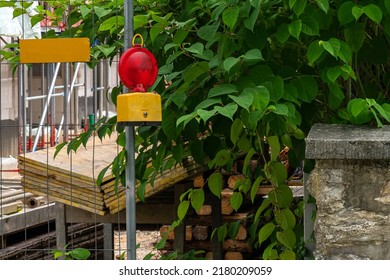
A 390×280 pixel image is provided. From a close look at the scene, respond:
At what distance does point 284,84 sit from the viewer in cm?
608

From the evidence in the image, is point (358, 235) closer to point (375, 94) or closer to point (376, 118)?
point (376, 118)

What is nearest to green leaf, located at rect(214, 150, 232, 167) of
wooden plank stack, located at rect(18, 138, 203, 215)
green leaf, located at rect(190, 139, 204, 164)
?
green leaf, located at rect(190, 139, 204, 164)

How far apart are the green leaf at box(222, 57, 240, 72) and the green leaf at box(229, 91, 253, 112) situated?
13cm

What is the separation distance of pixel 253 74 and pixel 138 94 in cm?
54

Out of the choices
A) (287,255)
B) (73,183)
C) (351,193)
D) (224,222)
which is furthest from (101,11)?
(224,222)

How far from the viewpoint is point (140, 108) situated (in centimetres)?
592

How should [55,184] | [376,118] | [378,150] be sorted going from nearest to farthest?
[378,150], [376,118], [55,184]

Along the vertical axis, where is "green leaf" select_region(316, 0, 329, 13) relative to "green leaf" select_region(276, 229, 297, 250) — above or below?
above

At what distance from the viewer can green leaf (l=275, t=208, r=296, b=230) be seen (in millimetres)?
6617

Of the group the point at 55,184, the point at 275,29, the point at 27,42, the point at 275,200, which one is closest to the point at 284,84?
the point at 275,29

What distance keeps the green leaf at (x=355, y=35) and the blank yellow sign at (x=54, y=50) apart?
132 centimetres

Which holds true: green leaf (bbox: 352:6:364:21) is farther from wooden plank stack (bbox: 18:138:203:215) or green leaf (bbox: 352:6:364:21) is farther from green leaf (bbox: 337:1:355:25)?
wooden plank stack (bbox: 18:138:203:215)

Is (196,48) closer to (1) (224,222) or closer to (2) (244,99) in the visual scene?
(2) (244,99)

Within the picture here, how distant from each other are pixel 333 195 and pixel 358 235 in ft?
0.65
